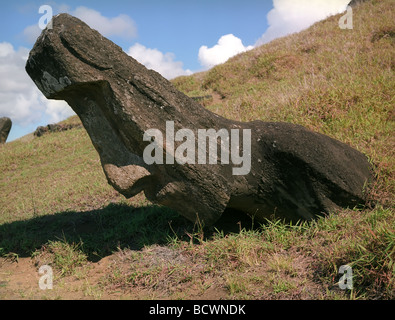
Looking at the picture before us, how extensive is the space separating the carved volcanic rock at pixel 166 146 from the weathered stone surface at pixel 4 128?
1626 cm

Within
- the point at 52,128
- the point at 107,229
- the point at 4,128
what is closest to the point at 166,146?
the point at 107,229

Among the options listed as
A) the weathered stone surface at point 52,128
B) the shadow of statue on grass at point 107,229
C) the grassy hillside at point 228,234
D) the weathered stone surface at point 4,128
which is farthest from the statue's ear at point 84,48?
the weathered stone surface at point 4,128

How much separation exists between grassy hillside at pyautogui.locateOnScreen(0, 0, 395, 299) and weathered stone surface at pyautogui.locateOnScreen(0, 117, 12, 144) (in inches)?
342

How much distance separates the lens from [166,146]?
4.45 m

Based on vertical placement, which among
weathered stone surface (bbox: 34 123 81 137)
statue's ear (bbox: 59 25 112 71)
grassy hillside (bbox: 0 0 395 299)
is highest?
weathered stone surface (bbox: 34 123 81 137)

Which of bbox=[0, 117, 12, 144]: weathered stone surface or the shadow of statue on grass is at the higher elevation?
bbox=[0, 117, 12, 144]: weathered stone surface

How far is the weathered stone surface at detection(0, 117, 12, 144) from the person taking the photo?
1911cm

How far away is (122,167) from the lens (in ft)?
15.5

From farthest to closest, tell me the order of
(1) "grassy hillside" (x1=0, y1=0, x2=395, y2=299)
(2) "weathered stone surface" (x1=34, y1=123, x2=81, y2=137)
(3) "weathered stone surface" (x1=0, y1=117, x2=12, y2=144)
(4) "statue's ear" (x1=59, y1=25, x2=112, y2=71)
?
(3) "weathered stone surface" (x1=0, y1=117, x2=12, y2=144) < (2) "weathered stone surface" (x1=34, y1=123, x2=81, y2=137) < (4) "statue's ear" (x1=59, y1=25, x2=112, y2=71) < (1) "grassy hillside" (x1=0, y1=0, x2=395, y2=299)

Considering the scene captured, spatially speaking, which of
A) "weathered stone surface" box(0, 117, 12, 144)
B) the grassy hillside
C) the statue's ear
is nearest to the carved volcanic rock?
the statue's ear

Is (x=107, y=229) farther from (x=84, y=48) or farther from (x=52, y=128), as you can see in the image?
(x=52, y=128)

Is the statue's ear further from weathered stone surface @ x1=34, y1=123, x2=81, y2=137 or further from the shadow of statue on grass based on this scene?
weathered stone surface @ x1=34, y1=123, x2=81, y2=137

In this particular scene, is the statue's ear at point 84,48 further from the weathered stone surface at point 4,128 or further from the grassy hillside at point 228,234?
the weathered stone surface at point 4,128

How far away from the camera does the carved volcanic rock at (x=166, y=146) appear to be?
14.6 ft
